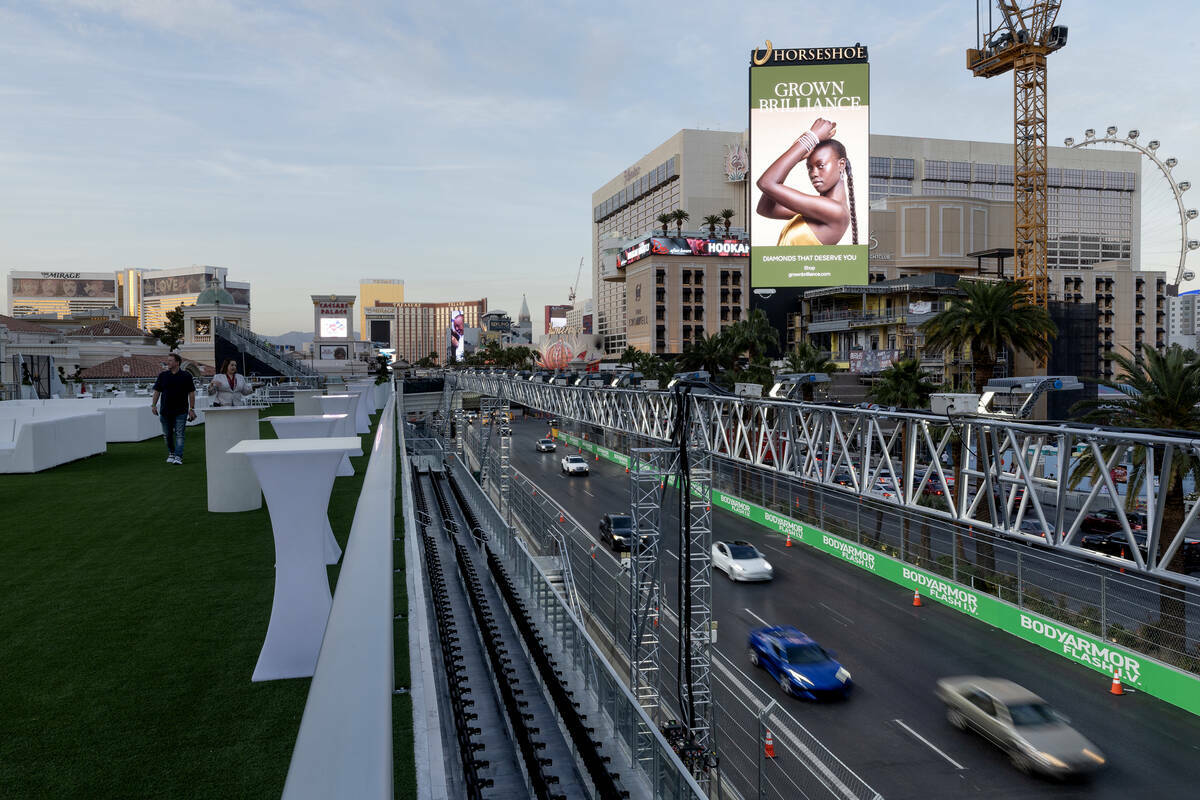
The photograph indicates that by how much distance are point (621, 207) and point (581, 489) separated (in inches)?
4961

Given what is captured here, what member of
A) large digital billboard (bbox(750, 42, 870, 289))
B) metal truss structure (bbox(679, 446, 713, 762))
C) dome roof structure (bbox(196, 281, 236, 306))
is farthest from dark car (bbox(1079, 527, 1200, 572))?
dome roof structure (bbox(196, 281, 236, 306))

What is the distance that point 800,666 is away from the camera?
17953 millimetres

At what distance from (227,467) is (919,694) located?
15494mm

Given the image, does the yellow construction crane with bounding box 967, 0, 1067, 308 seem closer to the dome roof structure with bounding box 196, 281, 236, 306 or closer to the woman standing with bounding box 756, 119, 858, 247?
the woman standing with bounding box 756, 119, 858, 247

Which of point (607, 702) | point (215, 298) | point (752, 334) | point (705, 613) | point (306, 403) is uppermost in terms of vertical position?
point (215, 298)

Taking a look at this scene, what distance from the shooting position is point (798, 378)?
20.1m

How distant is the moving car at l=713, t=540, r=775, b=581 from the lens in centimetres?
2677

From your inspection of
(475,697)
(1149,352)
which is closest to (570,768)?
(475,697)

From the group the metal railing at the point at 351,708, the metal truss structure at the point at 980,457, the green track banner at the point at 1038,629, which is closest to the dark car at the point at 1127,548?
the metal truss structure at the point at 980,457

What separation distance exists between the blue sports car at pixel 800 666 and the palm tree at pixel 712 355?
27155 millimetres

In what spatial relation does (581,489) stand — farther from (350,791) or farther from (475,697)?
(350,791)

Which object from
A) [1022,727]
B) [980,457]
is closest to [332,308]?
[980,457]

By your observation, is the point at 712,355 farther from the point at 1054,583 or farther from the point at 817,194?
the point at 1054,583

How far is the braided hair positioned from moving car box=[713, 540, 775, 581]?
35.5 metres
